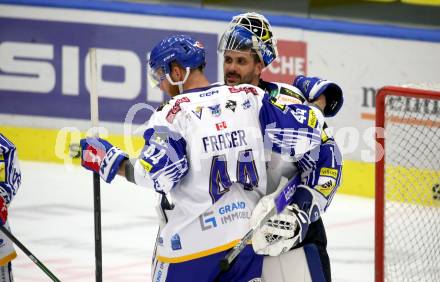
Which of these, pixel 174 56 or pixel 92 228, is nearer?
pixel 174 56

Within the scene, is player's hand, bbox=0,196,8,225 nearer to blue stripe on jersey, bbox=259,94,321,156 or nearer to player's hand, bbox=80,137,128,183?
player's hand, bbox=80,137,128,183

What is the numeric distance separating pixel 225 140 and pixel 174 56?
344mm

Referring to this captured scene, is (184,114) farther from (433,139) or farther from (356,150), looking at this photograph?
(356,150)

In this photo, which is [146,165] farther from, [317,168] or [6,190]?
[6,190]

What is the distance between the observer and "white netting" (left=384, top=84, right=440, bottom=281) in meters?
5.27

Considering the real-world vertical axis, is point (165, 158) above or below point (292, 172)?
above

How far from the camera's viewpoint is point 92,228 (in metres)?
7.07

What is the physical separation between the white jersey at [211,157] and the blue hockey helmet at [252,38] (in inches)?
15.4

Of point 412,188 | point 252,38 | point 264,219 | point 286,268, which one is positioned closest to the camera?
point 264,219

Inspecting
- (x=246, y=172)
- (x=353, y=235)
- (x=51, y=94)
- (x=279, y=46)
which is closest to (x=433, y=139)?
(x=353, y=235)

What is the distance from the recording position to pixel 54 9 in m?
8.77

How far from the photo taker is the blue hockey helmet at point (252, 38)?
4.04m

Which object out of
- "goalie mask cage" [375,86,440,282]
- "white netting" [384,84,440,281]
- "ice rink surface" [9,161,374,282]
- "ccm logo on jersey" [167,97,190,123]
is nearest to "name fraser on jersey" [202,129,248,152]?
"ccm logo on jersey" [167,97,190,123]

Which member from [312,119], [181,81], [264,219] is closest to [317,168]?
[312,119]
